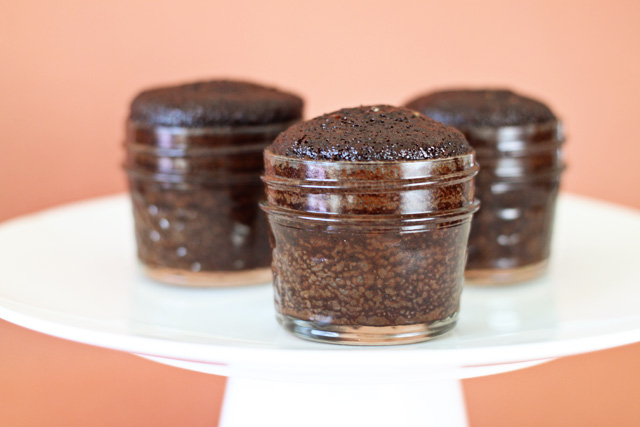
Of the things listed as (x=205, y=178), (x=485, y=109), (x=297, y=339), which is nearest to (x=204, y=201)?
(x=205, y=178)

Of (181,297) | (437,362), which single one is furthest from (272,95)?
(437,362)

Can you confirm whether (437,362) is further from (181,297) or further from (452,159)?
(181,297)

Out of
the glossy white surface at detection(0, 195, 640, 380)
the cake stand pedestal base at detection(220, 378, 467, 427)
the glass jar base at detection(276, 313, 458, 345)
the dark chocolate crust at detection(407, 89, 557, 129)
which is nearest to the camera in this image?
the glossy white surface at detection(0, 195, 640, 380)

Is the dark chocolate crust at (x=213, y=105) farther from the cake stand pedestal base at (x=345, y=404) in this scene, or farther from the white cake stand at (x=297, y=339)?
the cake stand pedestal base at (x=345, y=404)

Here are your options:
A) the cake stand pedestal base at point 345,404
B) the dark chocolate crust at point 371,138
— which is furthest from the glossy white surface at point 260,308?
the dark chocolate crust at point 371,138

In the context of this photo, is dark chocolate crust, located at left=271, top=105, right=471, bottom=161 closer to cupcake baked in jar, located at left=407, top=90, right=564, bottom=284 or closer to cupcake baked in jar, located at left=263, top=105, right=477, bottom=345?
cupcake baked in jar, located at left=263, top=105, right=477, bottom=345

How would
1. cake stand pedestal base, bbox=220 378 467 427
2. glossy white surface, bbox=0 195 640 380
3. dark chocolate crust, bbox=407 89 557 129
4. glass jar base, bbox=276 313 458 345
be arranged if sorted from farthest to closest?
dark chocolate crust, bbox=407 89 557 129
cake stand pedestal base, bbox=220 378 467 427
glass jar base, bbox=276 313 458 345
glossy white surface, bbox=0 195 640 380

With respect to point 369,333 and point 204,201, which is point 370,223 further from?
point 204,201

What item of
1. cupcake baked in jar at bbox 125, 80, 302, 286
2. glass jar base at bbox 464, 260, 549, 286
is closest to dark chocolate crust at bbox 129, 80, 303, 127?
cupcake baked in jar at bbox 125, 80, 302, 286
